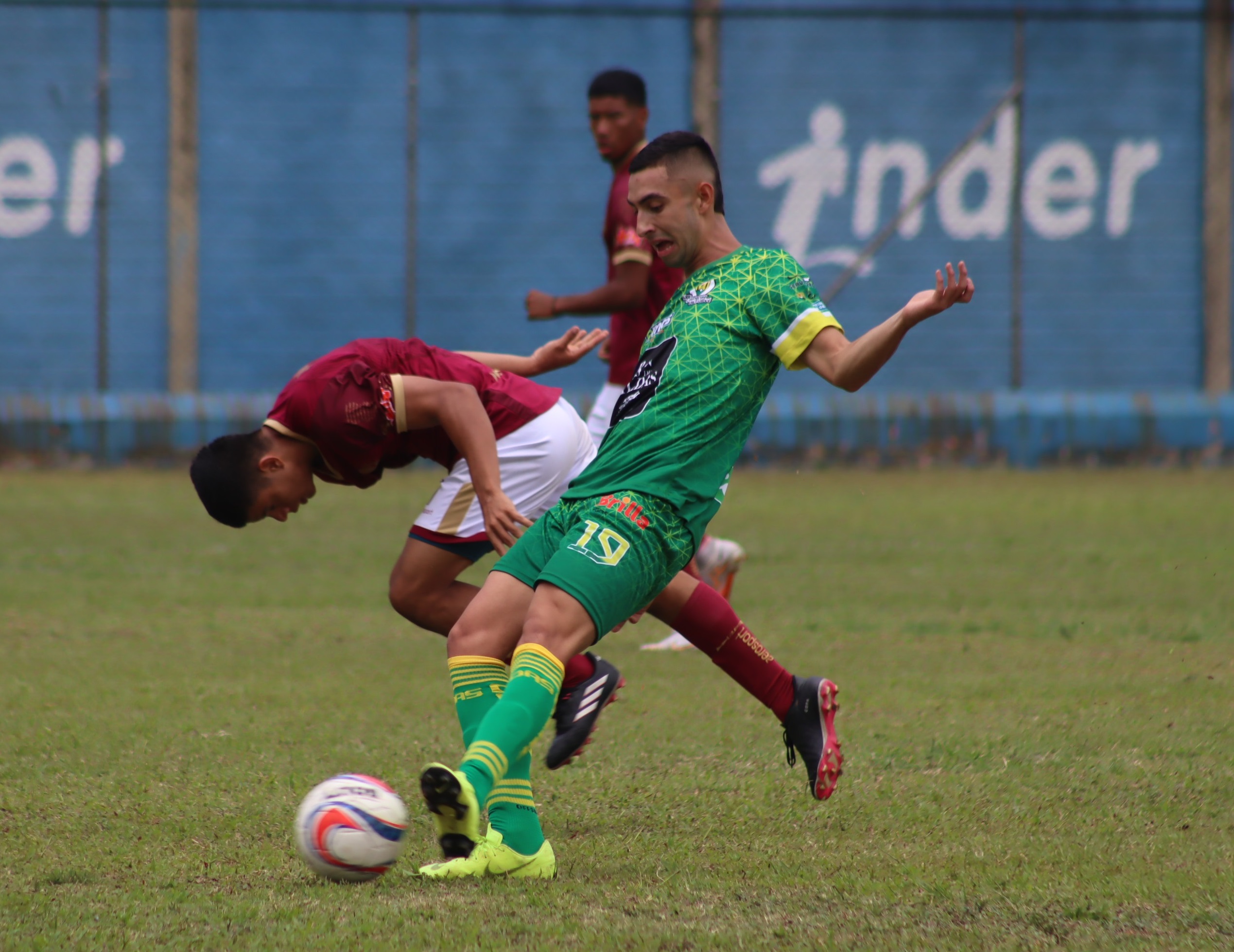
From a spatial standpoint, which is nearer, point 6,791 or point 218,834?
point 218,834

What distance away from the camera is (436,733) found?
15.8 feet

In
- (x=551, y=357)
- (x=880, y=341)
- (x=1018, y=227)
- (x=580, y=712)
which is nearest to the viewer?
(x=880, y=341)

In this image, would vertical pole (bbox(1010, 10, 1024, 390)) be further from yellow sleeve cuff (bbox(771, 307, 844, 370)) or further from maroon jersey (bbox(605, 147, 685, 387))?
yellow sleeve cuff (bbox(771, 307, 844, 370))

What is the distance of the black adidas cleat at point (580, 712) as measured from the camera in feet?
13.3

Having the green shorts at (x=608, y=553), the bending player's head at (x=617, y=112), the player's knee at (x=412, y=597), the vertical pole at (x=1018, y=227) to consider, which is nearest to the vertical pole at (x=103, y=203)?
the vertical pole at (x=1018, y=227)

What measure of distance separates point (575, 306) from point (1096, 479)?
7802mm

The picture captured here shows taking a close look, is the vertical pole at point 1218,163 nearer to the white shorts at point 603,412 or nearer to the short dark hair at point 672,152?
the white shorts at point 603,412

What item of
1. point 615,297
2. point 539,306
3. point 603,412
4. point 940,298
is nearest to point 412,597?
A: point 940,298

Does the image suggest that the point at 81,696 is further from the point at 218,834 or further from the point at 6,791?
the point at 218,834

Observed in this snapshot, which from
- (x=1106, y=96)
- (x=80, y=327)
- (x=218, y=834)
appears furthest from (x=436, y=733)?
(x=1106, y=96)

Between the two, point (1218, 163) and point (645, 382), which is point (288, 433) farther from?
point (1218, 163)

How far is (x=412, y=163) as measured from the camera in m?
14.2

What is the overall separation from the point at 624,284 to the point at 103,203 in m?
9.08

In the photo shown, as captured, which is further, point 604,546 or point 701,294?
point 701,294
